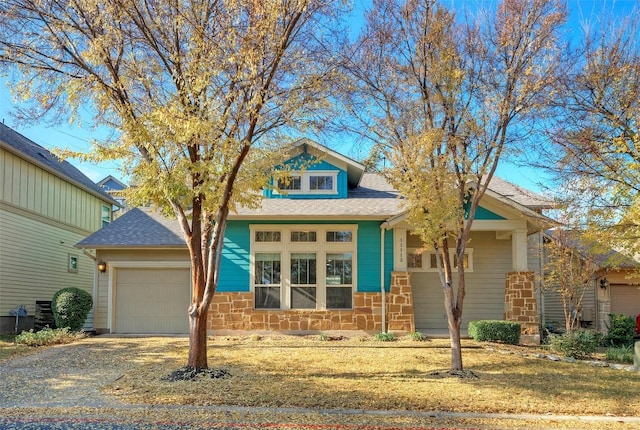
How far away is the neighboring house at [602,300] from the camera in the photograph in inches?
687

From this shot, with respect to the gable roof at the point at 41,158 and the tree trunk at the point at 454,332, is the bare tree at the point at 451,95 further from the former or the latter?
the gable roof at the point at 41,158

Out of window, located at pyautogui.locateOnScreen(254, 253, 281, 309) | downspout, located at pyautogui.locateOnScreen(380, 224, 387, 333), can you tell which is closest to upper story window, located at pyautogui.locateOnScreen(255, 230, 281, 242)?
window, located at pyautogui.locateOnScreen(254, 253, 281, 309)

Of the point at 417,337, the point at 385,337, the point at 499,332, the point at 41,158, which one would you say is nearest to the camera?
the point at 499,332

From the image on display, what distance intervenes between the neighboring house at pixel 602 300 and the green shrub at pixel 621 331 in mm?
2195

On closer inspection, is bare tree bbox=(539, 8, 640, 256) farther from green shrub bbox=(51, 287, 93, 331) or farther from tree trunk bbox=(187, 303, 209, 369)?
green shrub bbox=(51, 287, 93, 331)

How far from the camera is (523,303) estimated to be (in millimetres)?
14312

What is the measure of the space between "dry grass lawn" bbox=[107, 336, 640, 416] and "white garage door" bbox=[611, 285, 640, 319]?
8.15 meters

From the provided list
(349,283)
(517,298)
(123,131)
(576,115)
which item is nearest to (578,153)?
(576,115)

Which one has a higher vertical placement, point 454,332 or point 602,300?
point 454,332

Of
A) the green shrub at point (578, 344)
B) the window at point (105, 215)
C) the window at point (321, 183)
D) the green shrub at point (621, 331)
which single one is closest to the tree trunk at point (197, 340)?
the window at point (321, 183)

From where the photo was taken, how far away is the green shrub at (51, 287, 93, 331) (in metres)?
14.8

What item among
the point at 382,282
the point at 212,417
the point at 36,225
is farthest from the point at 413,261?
the point at 36,225

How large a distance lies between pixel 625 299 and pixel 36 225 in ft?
63.4

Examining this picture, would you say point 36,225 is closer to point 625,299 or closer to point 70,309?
point 70,309
